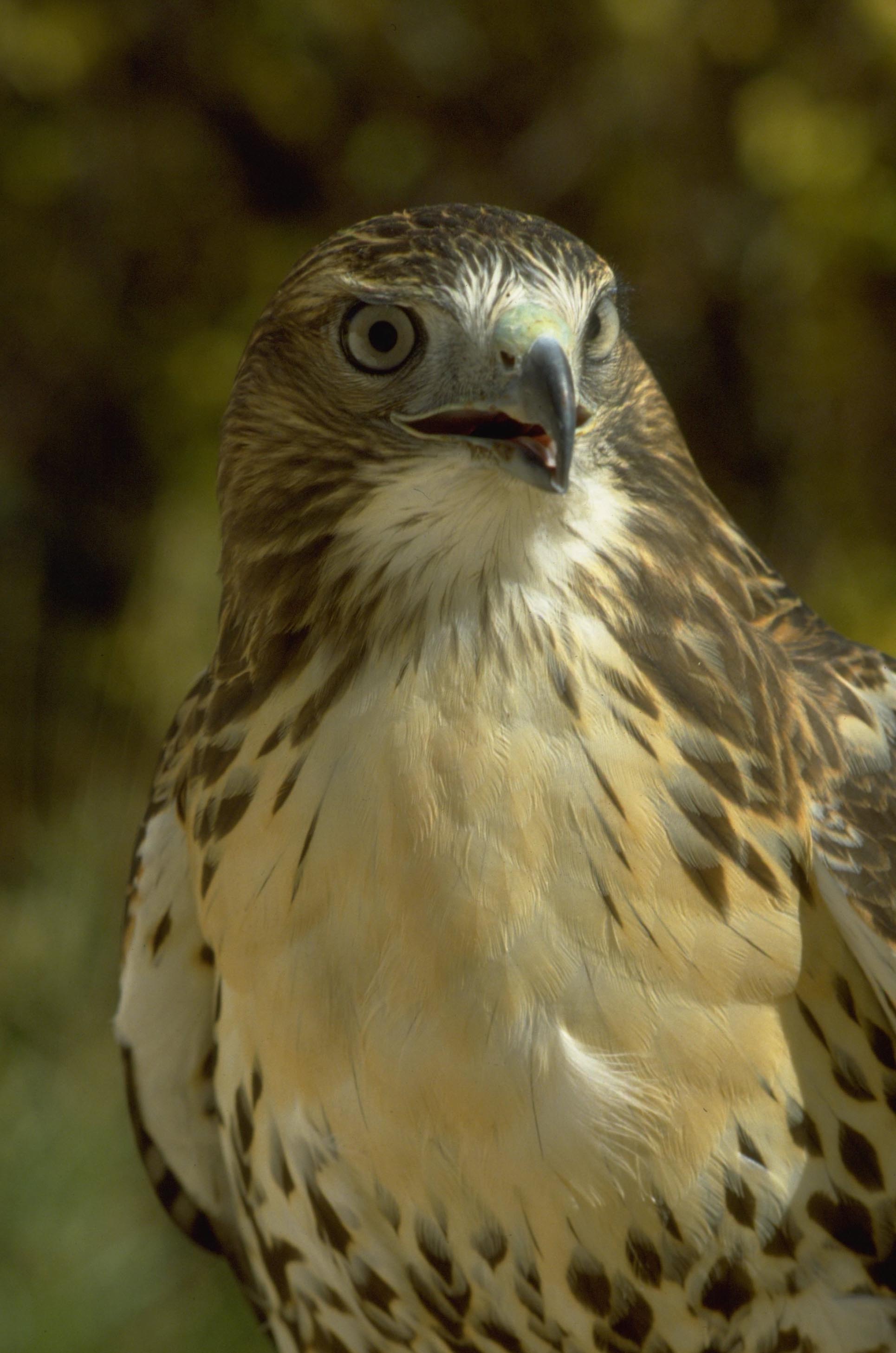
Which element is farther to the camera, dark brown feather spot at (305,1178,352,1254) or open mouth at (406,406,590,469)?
Result: dark brown feather spot at (305,1178,352,1254)

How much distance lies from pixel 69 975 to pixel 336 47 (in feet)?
8.37

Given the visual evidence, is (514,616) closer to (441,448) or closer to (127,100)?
(441,448)

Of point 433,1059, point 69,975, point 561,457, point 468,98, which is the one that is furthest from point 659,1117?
point 468,98

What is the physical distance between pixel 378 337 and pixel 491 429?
0.59ft

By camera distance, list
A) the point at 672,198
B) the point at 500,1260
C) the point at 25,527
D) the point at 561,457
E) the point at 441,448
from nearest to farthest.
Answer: the point at 561,457 → the point at 441,448 → the point at 500,1260 → the point at 672,198 → the point at 25,527

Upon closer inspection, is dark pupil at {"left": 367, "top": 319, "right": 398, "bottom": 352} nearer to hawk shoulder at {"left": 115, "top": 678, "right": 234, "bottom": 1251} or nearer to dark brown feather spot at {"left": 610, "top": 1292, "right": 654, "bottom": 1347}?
hawk shoulder at {"left": 115, "top": 678, "right": 234, "bottom": 1251}

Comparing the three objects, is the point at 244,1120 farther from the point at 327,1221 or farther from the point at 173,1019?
the point at 173,1019

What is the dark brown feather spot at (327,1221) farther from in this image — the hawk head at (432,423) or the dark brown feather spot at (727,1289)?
the hawk head at (432,423)

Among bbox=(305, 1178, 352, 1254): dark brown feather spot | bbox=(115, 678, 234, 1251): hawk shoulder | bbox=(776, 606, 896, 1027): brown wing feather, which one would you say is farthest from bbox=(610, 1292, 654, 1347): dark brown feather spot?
bbox=(115, 678, 234, 1251): hawk shoulder

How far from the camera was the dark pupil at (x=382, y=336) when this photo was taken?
1.73m

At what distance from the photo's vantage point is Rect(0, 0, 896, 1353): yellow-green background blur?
13.9 feet

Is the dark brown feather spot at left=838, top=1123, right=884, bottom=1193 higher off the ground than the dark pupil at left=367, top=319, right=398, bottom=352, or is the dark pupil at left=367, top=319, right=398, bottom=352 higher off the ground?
the dark pupil at left=367, top=319, right=398, bottom=352

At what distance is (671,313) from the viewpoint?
468cm

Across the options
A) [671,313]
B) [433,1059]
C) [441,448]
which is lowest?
[433,1059]
